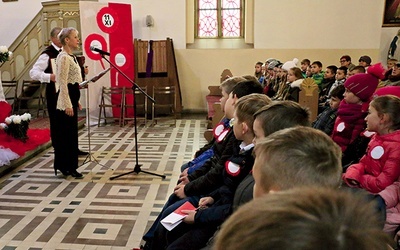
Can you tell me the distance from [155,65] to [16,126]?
3.81 metres

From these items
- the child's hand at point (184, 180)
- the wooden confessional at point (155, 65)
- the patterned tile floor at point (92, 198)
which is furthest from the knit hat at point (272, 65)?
the child's hand at point (184, 180)

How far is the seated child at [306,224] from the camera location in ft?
1.39

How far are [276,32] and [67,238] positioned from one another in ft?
22.3

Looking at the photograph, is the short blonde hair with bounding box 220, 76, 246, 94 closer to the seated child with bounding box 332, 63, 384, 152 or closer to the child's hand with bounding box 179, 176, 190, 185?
the child's hand with bounding box 179, 176, 190, 185

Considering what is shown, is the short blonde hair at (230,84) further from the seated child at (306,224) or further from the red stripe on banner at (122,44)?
the red stripe on banner at (122,44)

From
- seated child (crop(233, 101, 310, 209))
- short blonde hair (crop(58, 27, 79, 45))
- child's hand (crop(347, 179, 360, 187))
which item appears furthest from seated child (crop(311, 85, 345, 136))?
short blonde hair (crop(58, 27, 79, 45))

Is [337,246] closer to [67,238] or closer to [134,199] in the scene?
[67,238]

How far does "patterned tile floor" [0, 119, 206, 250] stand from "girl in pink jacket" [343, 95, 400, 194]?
1673mm

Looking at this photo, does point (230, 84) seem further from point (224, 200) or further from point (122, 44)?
point (122, 44)

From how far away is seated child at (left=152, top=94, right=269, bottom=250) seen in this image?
1.95m

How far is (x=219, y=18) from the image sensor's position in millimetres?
8844

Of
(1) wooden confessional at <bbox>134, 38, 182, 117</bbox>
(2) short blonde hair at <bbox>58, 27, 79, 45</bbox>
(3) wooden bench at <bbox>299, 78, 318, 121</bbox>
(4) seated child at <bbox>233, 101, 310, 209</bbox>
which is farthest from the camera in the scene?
(1) wooden confessional at <bbox>134, 38, 182, 117</bbox>

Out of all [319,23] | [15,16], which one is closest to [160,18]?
[319,23]

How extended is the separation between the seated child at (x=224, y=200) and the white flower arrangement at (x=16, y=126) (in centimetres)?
351
